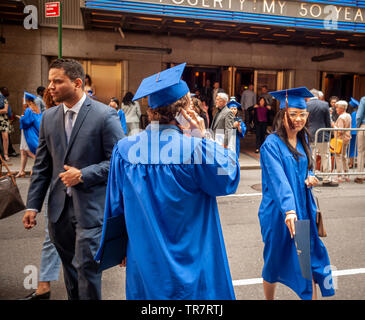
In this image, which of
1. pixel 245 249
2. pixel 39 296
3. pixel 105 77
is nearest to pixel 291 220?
pixel 245 249

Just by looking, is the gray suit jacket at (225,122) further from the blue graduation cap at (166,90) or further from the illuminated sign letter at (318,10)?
the illuminated sign letter at (318,10)

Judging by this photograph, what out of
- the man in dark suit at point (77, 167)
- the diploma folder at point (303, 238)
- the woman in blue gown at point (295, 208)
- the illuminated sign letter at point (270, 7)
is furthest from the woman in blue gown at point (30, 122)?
the illuminated sign letter at point (270, 7)

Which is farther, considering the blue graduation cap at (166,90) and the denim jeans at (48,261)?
the denim jeans at (48,261)

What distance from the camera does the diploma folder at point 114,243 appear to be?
2.19m

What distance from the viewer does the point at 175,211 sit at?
204 cm

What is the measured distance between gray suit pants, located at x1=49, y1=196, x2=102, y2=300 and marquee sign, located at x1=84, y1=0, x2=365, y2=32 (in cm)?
935

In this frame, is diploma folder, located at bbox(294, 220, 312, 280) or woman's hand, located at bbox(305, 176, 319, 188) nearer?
diploma folder, located at bbox(294, 220, 312, 280)

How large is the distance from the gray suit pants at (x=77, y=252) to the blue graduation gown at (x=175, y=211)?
716mm

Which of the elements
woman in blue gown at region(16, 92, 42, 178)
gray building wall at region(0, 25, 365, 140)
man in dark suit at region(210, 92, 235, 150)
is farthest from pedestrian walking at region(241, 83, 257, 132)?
woman in blue gown at region(16, 92, 42, 178)

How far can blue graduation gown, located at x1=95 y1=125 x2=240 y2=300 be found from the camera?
198 centimetres

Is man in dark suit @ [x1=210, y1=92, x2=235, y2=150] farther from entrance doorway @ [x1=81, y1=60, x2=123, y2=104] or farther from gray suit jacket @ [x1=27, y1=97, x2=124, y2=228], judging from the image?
entrance doorway @ [x1=81, y1=60, x2=123, y2=104]

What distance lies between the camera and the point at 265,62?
1582 centimetres

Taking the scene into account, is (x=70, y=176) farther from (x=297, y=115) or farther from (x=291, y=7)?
(x=291, y=7)

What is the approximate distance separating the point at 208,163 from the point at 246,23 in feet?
36.6
